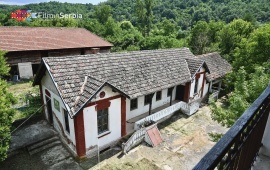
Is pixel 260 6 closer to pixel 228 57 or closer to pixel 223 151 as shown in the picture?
pixel 228 57

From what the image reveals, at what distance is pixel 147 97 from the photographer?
53.3 feet

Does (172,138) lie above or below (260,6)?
below

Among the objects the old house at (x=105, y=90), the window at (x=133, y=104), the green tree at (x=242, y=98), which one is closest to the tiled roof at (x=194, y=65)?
the old house at (x=105, y=90)

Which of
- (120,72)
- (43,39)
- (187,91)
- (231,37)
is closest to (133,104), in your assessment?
(120,72)

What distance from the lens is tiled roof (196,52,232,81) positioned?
22203mm

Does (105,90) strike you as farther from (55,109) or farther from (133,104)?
(55,109)

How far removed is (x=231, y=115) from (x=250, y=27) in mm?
31292

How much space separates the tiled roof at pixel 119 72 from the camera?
11344mm

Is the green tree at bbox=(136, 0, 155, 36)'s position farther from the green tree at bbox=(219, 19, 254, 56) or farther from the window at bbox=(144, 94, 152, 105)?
the window at bbox=(144, 94, 152, 105)

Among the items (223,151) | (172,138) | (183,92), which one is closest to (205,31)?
(183,92)

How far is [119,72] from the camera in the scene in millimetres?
14344

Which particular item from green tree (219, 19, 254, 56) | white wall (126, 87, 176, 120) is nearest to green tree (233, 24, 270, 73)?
white wall (126, 87, 176, 120)

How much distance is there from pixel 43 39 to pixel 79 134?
24950 millimetres

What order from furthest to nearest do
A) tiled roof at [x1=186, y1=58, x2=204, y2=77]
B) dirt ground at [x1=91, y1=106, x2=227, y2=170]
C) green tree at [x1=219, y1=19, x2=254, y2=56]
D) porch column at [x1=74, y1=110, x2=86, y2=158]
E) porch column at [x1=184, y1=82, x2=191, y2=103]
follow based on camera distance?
1. green tree at [x1=219, y1=19, x2=254, y2=56]
2. tiled roof at [x1=186, y1=58, x2=204, y2=77]
3. porch column at [x1=184, y1=82, x2=191, y2=103]
4. dirt ground at [x1=91, y1=106, x2=227, y2=170]
5. porch column at [x1=74, y1=110, x2=86, y2=158]
